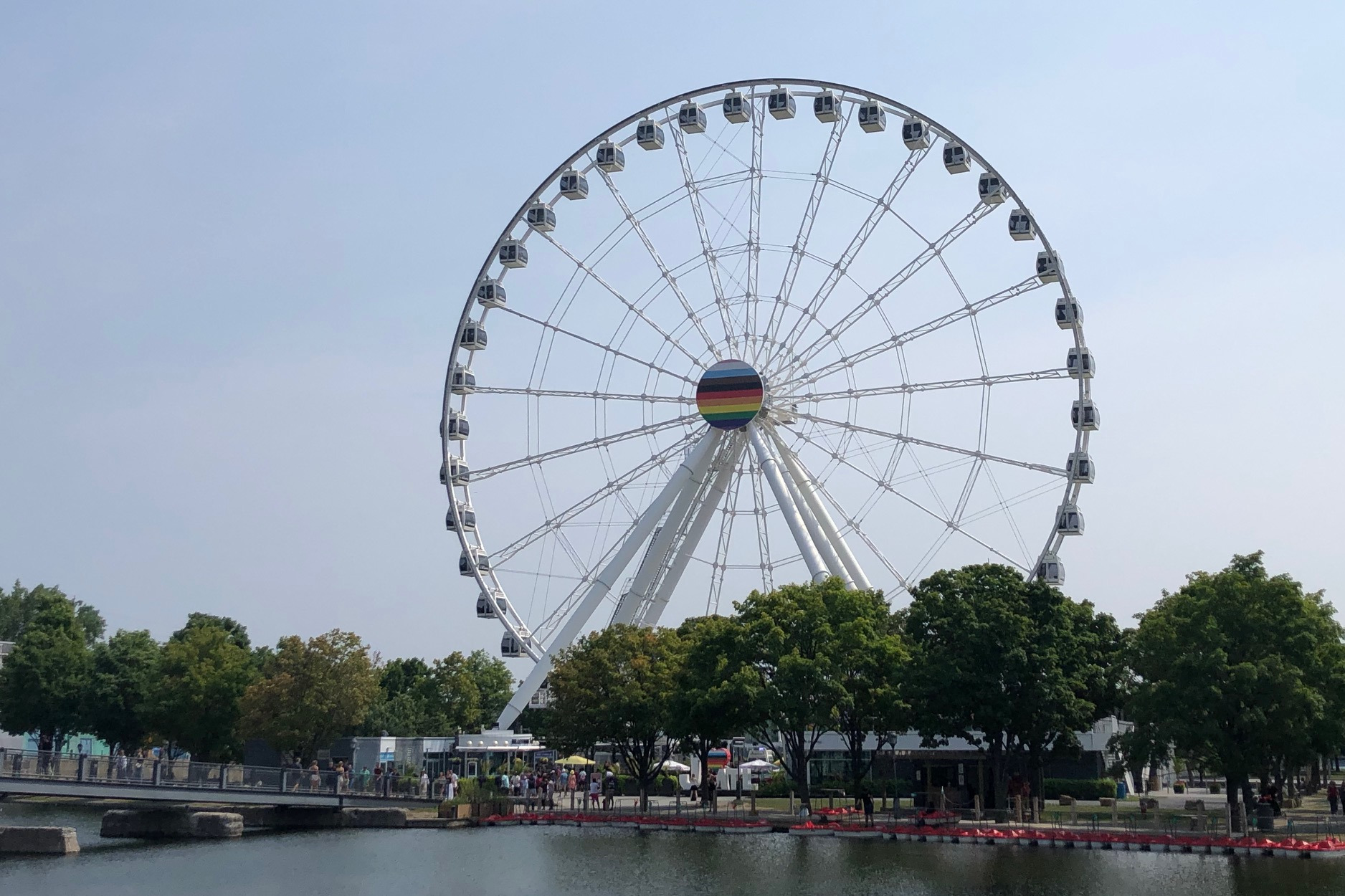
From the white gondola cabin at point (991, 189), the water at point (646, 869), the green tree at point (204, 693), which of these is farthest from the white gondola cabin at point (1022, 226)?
the green tree at point (204, 693)

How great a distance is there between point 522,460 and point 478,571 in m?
5.00

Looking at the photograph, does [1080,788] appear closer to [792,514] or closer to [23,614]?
[792,514]

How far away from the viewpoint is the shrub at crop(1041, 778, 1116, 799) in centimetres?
5516

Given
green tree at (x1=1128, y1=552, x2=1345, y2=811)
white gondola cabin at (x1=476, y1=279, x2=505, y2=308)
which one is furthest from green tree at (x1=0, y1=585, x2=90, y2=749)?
green tree at (x1=1128, y1=552, x2=1345, y2=811)

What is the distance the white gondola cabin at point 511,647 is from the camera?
60.2 meters

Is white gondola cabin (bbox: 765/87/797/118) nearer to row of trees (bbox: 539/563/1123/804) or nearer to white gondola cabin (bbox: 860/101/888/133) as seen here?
white gondola cabin (bbox: 860/101/888/133)

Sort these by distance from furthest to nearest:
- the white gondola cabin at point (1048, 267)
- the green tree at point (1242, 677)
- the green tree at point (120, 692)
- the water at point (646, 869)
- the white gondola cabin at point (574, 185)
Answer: the green tree at point (120, 692) < the white gondola cabin at point (574, 185) < the white gondola cabin at point (1048, 267) < the green tree at point (1242, 677) < the water at point (646, 869)

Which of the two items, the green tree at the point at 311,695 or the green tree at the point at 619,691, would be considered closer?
the green tree at the point at 619,691

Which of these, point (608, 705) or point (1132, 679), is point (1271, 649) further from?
point (608, 705)

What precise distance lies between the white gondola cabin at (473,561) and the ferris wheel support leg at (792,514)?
42.4ft

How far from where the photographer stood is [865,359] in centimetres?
5647

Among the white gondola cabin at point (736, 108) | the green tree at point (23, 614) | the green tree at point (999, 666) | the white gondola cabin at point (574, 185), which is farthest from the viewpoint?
the green tree at point (23, 614)

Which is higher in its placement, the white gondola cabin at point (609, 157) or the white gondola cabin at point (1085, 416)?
the white gondola cabin at point (609, 157)

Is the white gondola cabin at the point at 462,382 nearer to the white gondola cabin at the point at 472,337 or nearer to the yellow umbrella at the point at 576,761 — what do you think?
the white gondola cabin at the point at 472,337
